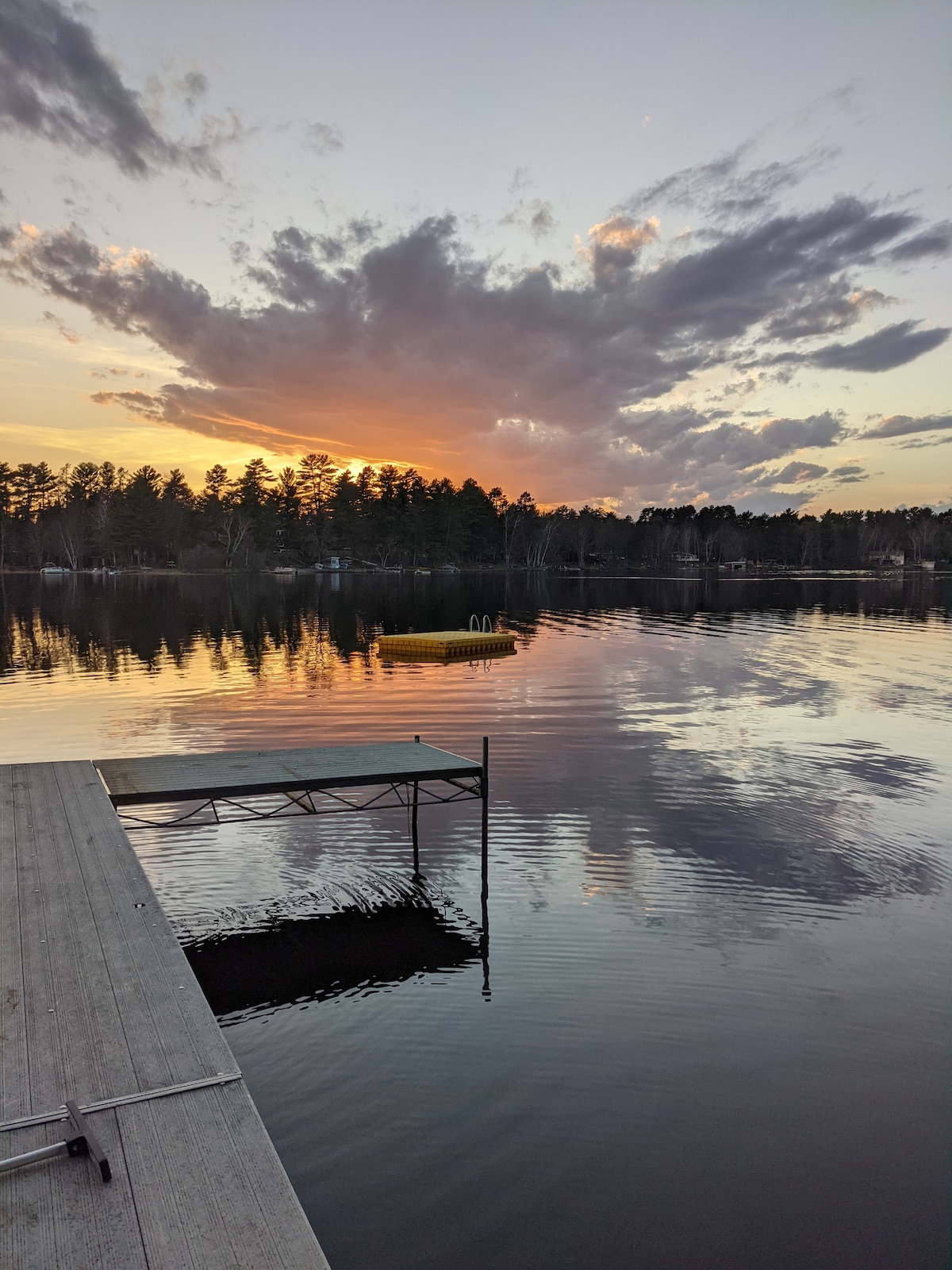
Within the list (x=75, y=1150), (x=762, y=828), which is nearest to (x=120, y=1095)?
(x=75, y=1150)

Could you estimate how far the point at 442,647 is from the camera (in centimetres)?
3653

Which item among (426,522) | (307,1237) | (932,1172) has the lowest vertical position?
(932,1172)

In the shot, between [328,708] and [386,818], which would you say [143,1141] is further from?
[328,708]

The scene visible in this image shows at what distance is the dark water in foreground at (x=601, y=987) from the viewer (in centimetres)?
563

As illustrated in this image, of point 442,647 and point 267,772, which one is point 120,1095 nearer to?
point 267,772

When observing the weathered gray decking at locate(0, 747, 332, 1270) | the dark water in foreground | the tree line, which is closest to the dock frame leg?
the dark water in foreground

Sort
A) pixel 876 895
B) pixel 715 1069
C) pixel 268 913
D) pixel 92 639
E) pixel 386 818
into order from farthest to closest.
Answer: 1. pixel 92 639
2. pixel 386 818
3. pixel 876 895
4. pixel 268 913
5. pixel 715 1069

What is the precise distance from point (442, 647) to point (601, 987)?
2842cm

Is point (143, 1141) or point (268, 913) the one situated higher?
point (143, 1141)

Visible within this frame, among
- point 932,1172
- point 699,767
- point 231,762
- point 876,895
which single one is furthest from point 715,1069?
point 699,767

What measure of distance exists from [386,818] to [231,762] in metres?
3.48

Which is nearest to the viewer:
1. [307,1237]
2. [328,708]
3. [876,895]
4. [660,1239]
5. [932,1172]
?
[307,1237]

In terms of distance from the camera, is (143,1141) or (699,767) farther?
(699,767)

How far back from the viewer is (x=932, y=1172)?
19.7 ft
